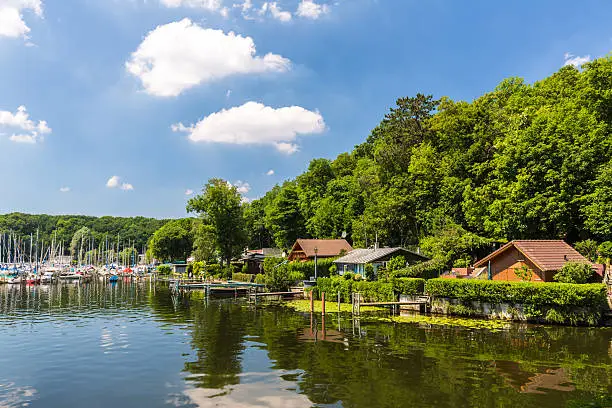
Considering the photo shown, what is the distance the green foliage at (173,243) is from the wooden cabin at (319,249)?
248 feet

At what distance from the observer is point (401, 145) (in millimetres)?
73000

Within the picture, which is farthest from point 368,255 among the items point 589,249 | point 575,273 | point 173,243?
point 173,243

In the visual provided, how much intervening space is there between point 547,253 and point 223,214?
202ft

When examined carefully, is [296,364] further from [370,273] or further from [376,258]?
[376,258]

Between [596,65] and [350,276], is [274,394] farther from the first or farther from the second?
[596,65]

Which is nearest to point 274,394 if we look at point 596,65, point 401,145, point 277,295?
point 277,295

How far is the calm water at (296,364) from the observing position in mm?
18689

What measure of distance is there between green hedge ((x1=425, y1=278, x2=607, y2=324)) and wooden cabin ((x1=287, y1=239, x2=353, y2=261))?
28859 mm

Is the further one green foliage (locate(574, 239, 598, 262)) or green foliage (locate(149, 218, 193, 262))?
green foliage (locate(149, 218, 193, 262))

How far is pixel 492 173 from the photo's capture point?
179 feet

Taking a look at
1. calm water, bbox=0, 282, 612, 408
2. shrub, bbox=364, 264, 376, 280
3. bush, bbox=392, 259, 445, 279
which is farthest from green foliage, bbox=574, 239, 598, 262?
shrub, bbox=364, 264, 376, 280

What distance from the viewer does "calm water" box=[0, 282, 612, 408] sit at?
1869 centimetres

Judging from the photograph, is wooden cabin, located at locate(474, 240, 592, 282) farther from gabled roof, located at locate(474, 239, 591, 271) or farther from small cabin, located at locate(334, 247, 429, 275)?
small cabin, located at locate(334, 247, 429, 275)

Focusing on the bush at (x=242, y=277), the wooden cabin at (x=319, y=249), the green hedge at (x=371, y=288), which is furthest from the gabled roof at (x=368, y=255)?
the bush at (x=242, y=277)
